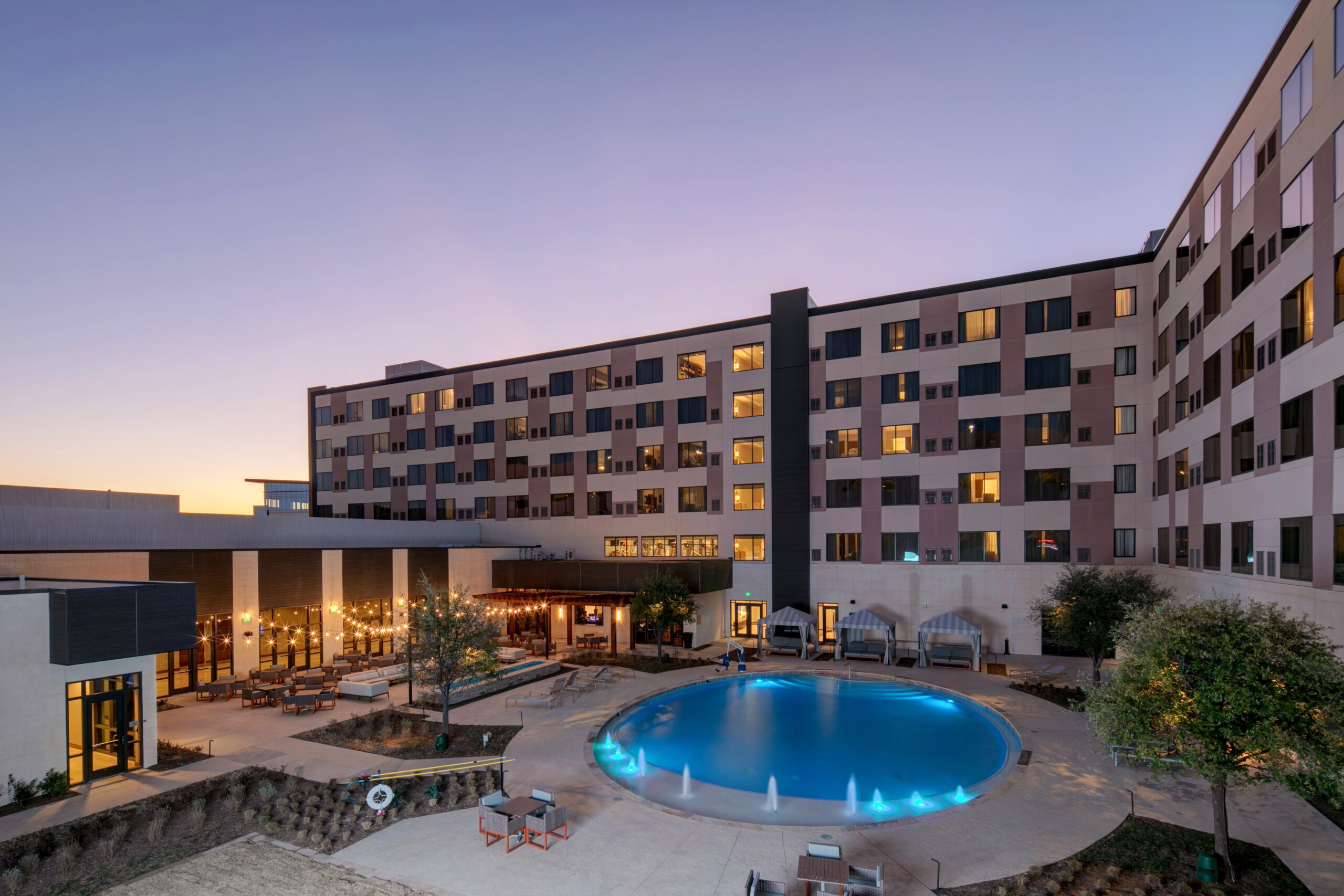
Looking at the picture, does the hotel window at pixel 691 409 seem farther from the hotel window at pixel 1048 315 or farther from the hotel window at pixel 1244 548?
the hotel window at pixel 1244 548

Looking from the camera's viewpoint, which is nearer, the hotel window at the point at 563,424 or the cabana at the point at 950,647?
the cabana at the point at 950,647

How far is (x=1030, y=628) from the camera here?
1304 inches

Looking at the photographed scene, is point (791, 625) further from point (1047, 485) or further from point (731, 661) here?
point (1047, 485)

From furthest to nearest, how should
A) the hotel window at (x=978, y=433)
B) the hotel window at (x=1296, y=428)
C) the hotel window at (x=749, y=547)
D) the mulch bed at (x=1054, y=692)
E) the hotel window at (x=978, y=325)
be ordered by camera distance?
the hotel window at (x=749, y=547), the hotel window at (x=978, y=325), the hotel window at (x=978, y=433), the mulch bed at (x=1054, y=692), the hotel window at (x=1296, y=428)

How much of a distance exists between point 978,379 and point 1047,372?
3.08 m

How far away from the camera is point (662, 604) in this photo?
3142 cm

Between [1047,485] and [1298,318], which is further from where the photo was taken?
[1047,485]

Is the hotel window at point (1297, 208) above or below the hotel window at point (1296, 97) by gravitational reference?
below

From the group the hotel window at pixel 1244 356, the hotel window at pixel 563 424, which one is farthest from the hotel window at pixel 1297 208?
the hotel window at pixel 563 424

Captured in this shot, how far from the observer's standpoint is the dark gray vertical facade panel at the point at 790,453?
3716cm

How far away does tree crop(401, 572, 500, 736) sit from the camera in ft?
69.7

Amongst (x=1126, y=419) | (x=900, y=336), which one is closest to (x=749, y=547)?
(x=900, y=336)

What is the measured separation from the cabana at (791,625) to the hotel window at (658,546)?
23.9ft

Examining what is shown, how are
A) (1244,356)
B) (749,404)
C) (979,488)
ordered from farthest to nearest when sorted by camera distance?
(749,404) → (979,488) → (1244,356)
